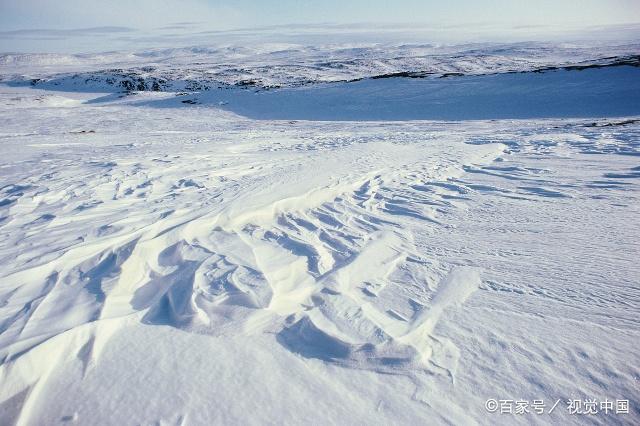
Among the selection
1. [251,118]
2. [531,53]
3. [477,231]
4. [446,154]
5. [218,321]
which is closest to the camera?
[218,321]

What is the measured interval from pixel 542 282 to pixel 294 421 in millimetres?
1661

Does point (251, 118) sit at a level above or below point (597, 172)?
below

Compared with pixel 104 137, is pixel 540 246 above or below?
above

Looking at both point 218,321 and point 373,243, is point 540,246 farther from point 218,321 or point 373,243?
point 218,321

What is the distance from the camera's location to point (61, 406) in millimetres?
1553

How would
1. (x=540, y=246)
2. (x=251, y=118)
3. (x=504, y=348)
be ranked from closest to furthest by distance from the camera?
1. (x=504, y=348)
2. (x=540, y=246)
3. (x=251, y=118)

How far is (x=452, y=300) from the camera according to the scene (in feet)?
7.17

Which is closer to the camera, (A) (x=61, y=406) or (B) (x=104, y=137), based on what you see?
(A) (x=61, y=406)

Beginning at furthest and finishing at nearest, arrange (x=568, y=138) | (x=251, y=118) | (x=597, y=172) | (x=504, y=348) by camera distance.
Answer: (x=251, y=118), (x=568, y=138), (x=597, y=172), (x=504, y=348)

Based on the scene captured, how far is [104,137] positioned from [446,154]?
325 inches

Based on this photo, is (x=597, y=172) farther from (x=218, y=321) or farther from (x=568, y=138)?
(x=218, y=321)

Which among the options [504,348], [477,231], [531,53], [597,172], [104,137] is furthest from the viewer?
[531,53]

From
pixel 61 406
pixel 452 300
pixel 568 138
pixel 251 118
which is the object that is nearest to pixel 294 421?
pixel 61 406

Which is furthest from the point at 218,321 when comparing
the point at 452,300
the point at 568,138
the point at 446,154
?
Result: the point at 568,138
